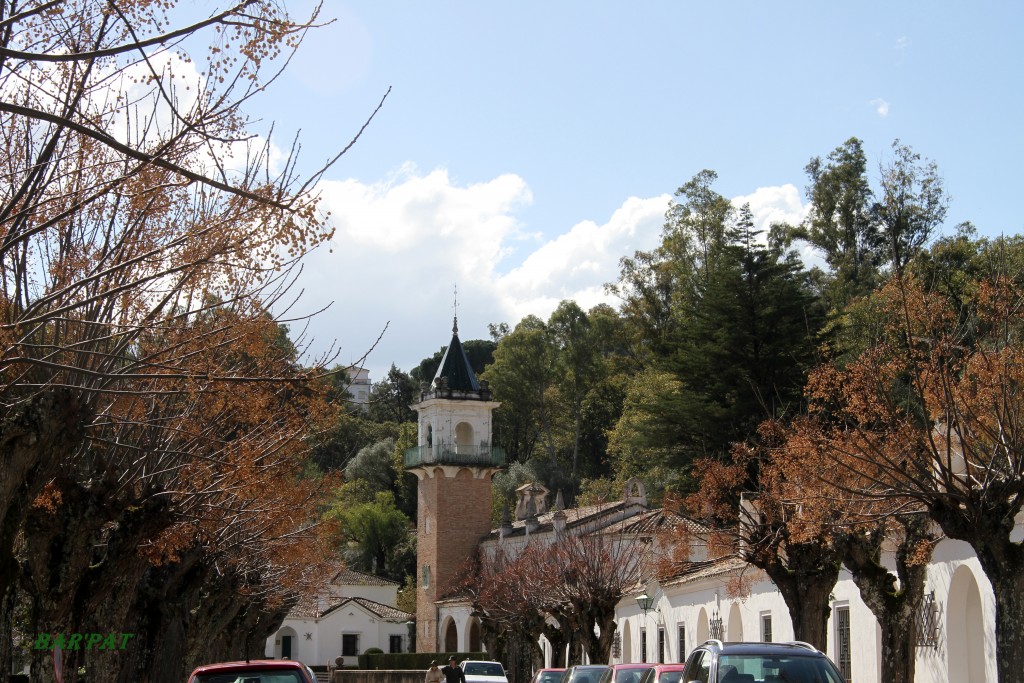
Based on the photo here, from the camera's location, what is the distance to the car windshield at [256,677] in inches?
556

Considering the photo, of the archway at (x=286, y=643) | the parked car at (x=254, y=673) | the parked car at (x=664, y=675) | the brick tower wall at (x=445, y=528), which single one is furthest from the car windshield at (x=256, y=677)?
the archway at (x=286, y=643)

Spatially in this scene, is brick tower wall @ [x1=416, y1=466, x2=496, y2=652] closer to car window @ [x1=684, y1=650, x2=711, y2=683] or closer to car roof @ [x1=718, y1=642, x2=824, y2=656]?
car window @ [x1=684, y1=650, x2=711, y2=683]

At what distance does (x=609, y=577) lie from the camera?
43.8 metres

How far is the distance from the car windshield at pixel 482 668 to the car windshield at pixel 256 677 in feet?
95.6

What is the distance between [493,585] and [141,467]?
38831 millimetres

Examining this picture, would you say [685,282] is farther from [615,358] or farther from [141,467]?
[141,467]

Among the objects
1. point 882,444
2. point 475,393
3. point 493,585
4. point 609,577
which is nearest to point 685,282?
point 475,393

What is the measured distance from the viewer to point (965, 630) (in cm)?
2553

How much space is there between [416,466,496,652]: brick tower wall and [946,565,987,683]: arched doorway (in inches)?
2157

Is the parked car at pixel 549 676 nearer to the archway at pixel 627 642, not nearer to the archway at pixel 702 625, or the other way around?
the archway at pixel 702 625

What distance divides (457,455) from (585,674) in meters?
52.3

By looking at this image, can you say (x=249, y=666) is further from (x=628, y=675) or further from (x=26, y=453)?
(x=628, y=675)

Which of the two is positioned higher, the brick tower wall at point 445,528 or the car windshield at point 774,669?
the brick tower wall at point 445,528

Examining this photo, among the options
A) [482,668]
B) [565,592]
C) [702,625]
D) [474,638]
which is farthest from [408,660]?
[702,625]
